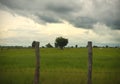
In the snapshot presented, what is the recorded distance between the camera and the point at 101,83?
16.5m

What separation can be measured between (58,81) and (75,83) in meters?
1.08

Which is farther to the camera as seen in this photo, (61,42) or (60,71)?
(61,42)

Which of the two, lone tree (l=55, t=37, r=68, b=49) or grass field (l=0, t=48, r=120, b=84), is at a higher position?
lone tree (l=55, t=37, r=68, b=49)

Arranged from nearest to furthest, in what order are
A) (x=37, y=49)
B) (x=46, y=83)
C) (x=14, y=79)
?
(x=37, y=49)
(x=46, y=83)
(x=14, y=79)

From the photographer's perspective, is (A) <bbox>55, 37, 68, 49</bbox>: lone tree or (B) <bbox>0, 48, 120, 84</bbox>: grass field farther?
(A) <bbox>55, 37, 68, 49</bbox>: lone tree

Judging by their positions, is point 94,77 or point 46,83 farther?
point 94,77

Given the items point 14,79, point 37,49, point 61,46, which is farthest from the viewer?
point 61,46

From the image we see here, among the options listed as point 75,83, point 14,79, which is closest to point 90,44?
point 75,83

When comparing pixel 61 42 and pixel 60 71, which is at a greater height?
pixel 61 42

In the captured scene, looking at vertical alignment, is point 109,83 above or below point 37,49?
below

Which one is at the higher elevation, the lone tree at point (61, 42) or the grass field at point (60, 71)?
the lone tree at point (61, 42)

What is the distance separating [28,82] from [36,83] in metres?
3.97

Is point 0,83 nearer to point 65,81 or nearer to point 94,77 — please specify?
point 65,81

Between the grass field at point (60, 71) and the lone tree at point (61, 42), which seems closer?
the grass field at point (60, 71)
